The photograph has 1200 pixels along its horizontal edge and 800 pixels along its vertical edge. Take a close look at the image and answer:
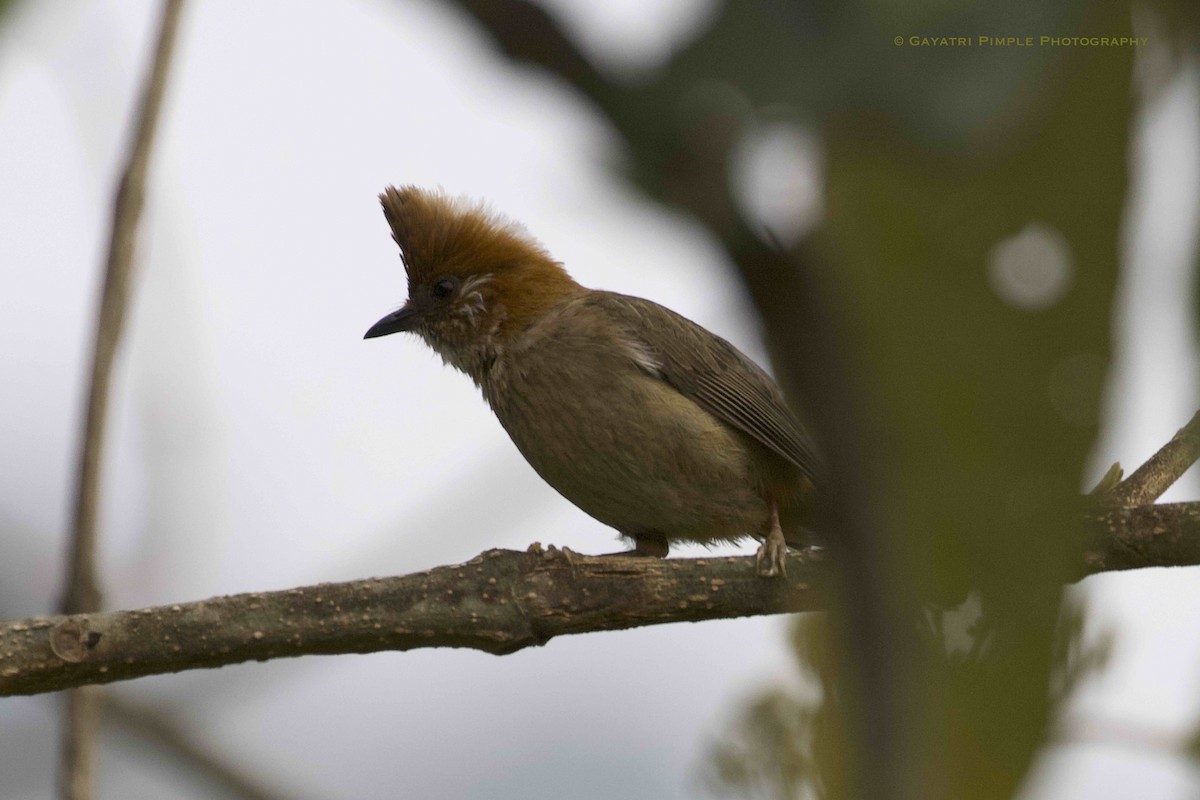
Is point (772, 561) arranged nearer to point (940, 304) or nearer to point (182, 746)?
point (182, 746)

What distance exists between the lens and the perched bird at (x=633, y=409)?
4.82m

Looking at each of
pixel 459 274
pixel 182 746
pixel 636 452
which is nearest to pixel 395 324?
pixel 459 274

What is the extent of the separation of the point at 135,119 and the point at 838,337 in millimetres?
3095

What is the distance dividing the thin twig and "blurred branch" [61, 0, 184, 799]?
2871 millimetres

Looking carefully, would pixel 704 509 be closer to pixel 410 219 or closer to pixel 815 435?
pixel 410 219

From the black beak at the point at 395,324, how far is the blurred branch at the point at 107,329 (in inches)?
91.3

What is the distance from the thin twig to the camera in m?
3.77

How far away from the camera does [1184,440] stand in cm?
388

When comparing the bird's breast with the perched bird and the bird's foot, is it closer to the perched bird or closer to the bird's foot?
the perched bird

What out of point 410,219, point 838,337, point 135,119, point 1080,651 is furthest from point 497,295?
point 838,337

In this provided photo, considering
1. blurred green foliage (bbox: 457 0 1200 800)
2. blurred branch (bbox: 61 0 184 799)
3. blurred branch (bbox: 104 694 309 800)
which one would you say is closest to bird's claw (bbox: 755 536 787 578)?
blurred branch (bbox: 104 694 309 800)

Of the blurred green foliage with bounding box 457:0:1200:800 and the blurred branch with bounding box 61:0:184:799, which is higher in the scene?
the blurred branch with bounding box 61:0:184:799

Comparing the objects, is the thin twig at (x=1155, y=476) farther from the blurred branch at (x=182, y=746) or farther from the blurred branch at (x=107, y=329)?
the blurred branch at (x=107, y=329)

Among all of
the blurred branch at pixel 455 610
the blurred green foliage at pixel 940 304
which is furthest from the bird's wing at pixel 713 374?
the blurred green foliage at pixel 940 304
